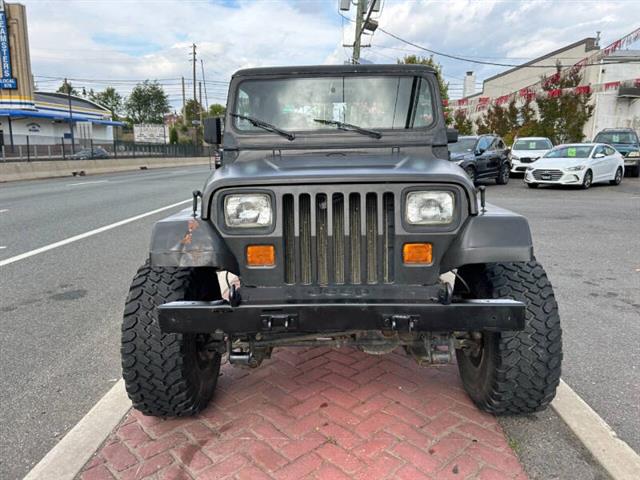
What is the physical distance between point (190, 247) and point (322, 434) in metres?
1.22

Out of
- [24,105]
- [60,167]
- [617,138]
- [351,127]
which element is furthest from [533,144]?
[24,105]

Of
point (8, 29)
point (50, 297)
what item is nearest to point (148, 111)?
point (8, 29)

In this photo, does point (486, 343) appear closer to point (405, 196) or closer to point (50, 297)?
point (405, 196)

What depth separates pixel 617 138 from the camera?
20.0m

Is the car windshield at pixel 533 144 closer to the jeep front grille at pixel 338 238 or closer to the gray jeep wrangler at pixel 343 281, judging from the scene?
the gray jeep wrangler at pixel 343 281

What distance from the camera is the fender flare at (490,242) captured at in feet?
7.54

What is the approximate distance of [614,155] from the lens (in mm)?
16406

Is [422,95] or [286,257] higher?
[422,95]

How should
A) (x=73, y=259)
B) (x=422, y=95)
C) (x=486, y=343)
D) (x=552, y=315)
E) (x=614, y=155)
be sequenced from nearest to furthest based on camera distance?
(x=552, y=315)
(x=486, y=343)
(x=422, y=95)
(x=73, y=259)
(x=614, y=155)

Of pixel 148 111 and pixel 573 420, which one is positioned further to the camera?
pixel 148 111

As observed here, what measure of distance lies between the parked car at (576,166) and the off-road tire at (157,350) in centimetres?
1513

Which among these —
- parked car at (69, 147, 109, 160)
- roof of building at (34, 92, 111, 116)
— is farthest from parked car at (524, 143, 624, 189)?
roof of building at (34, 92, 111, 116)

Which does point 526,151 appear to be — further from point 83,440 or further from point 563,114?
point 83,440

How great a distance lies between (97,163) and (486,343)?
27838 mm
